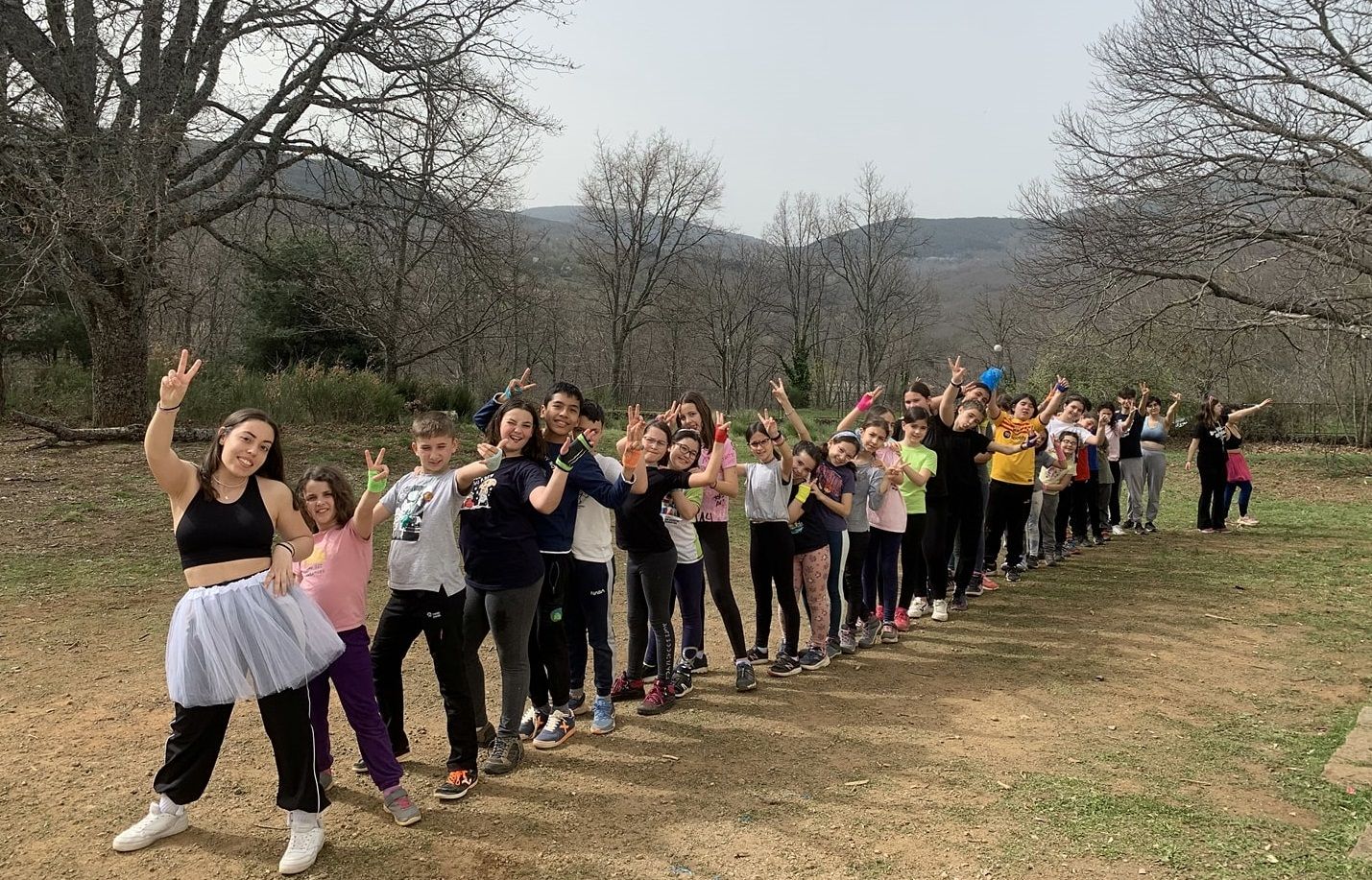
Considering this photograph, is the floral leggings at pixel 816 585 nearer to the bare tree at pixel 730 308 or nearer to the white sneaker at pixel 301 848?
the white sneaker at pixel 301 848

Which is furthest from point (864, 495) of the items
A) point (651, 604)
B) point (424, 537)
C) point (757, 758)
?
point (424, 537)

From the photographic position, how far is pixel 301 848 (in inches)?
120

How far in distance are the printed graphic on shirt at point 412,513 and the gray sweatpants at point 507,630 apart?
392 millimetres

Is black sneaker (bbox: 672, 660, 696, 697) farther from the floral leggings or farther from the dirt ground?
the floral leggings

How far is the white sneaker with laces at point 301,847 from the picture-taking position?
3.01 m

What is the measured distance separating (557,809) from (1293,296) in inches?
784

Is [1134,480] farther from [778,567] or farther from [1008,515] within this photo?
[778,567]

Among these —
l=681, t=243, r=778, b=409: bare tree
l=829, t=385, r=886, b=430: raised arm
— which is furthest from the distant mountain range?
l=829, t=385, r=886, b=430: raised arm

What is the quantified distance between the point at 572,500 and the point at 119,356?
11.5 m

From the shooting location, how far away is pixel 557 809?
11.5ft

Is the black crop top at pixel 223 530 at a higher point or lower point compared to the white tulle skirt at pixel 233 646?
higher

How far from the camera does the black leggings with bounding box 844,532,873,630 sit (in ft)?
19.0

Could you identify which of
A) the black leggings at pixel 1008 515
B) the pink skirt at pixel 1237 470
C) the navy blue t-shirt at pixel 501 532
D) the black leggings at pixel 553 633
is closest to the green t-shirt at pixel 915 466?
the black leggings at pixel 1008 515

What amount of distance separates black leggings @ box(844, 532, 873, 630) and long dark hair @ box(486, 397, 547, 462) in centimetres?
263
